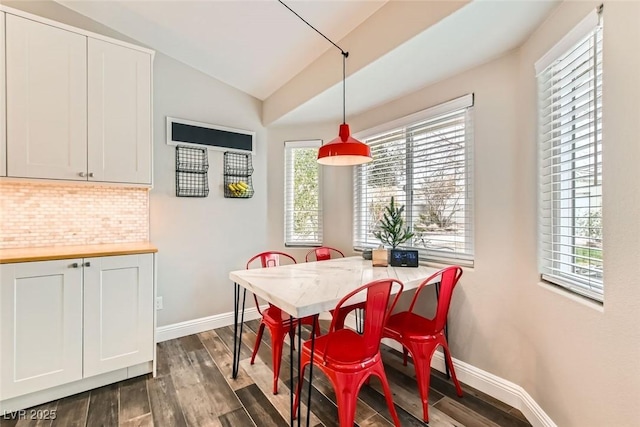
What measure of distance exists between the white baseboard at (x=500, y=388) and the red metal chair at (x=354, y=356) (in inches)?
32.2

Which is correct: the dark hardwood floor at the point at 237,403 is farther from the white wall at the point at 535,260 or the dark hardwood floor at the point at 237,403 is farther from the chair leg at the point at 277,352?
the white wall at the point at 535,260

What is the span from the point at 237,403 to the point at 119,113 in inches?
89.8

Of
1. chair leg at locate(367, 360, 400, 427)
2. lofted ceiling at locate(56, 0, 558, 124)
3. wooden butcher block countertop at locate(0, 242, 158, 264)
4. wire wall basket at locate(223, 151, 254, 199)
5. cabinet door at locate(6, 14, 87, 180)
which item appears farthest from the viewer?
wire wall basket at locate(223, 151, 254, 199)

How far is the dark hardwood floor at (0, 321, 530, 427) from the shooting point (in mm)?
1674

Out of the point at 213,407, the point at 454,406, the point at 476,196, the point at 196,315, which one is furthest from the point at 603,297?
the point at 196,315

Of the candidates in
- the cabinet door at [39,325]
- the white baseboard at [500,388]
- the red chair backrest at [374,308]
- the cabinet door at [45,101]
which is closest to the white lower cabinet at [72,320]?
the cabinet door at [39,325]

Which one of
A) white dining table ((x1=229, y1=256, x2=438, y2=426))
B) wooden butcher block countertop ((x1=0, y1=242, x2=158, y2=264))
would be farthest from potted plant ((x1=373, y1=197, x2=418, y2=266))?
wooden butcher block countertop ((x1=0, y1=242, x2=158, y2=264))

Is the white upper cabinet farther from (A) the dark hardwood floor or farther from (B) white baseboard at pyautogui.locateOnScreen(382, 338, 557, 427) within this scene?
(B) white baseboard at pyautogui.locateOnScreen(382, 338, 557, 427)

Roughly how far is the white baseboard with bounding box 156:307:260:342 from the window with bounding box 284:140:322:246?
1.09 meters

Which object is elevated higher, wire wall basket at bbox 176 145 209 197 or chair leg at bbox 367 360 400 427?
wire wall basket at bbox 176 145 209 197

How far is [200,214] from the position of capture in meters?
2.98

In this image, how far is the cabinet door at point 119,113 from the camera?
2094 mm

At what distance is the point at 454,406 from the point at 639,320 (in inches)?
46.7
